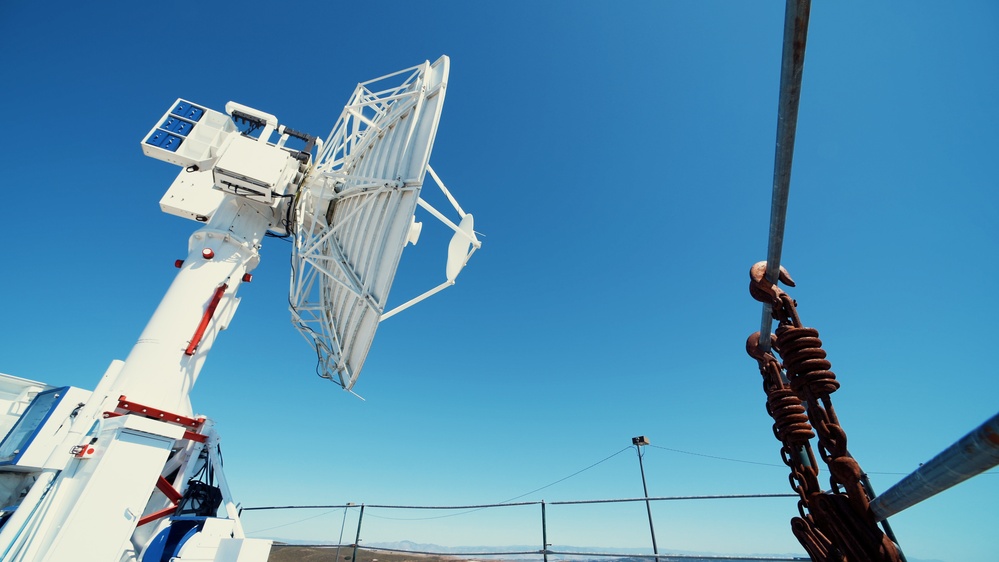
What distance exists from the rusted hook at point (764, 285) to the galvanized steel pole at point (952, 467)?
3.24 ft

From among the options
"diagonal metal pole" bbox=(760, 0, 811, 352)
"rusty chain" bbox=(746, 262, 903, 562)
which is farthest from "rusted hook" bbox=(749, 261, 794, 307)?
"diagonal metal pole" bbox=(760, 0, 811, 352)

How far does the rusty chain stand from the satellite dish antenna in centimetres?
772

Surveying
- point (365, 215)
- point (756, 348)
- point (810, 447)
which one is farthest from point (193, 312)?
point (810, 447)

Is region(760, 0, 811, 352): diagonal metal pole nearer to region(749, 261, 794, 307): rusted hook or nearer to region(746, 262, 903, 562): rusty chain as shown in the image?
region(749, 261, 794, 307): rusted hook

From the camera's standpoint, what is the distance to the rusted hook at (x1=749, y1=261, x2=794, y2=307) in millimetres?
2213

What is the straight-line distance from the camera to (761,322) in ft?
8.41

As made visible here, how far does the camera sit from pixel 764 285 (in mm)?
2229

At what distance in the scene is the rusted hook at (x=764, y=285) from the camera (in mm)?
2213

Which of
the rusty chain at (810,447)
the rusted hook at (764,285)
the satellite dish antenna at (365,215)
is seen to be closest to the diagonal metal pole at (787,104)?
the rusted hook at (764,285)

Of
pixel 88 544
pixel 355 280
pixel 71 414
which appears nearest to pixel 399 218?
pixel 355 280

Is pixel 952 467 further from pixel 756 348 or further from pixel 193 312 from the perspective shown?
pixel 193 312

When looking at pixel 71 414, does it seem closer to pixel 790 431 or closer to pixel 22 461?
pixel 22 461

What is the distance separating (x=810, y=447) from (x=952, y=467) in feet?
4.03

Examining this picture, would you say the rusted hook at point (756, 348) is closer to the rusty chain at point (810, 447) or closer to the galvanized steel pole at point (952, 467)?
the rusty chain at point (810, 447)
